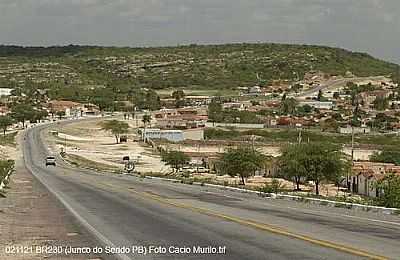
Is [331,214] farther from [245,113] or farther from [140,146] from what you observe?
[245,113]

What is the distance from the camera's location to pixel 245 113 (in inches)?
7564

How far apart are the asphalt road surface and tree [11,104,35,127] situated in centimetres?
14367

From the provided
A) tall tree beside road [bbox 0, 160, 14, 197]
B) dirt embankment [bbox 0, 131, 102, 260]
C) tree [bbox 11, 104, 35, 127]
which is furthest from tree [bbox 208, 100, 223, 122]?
dirt embankment [bbox 0, 131, 102, 260]

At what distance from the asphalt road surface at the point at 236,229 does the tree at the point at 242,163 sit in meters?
33.0

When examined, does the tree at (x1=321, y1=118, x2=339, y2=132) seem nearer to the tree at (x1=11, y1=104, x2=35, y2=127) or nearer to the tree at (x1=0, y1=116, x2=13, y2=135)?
the tree at (x1=0, y1=116, x2=13, y2=135)

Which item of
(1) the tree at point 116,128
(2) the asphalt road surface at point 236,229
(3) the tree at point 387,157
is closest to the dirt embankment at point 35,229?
(2) the asphalt road surface at point 236,229

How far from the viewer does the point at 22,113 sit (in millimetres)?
170250

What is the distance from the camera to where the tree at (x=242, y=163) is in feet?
206

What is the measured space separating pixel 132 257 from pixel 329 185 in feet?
172

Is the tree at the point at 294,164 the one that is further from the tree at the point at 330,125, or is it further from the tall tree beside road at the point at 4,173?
the tree at the point at 330,125

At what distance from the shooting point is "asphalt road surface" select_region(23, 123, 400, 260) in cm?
1381

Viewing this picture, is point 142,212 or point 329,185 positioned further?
point 329,185

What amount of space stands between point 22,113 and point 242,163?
4580 inches

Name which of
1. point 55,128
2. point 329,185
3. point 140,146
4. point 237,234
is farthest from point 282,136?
point 237,234
